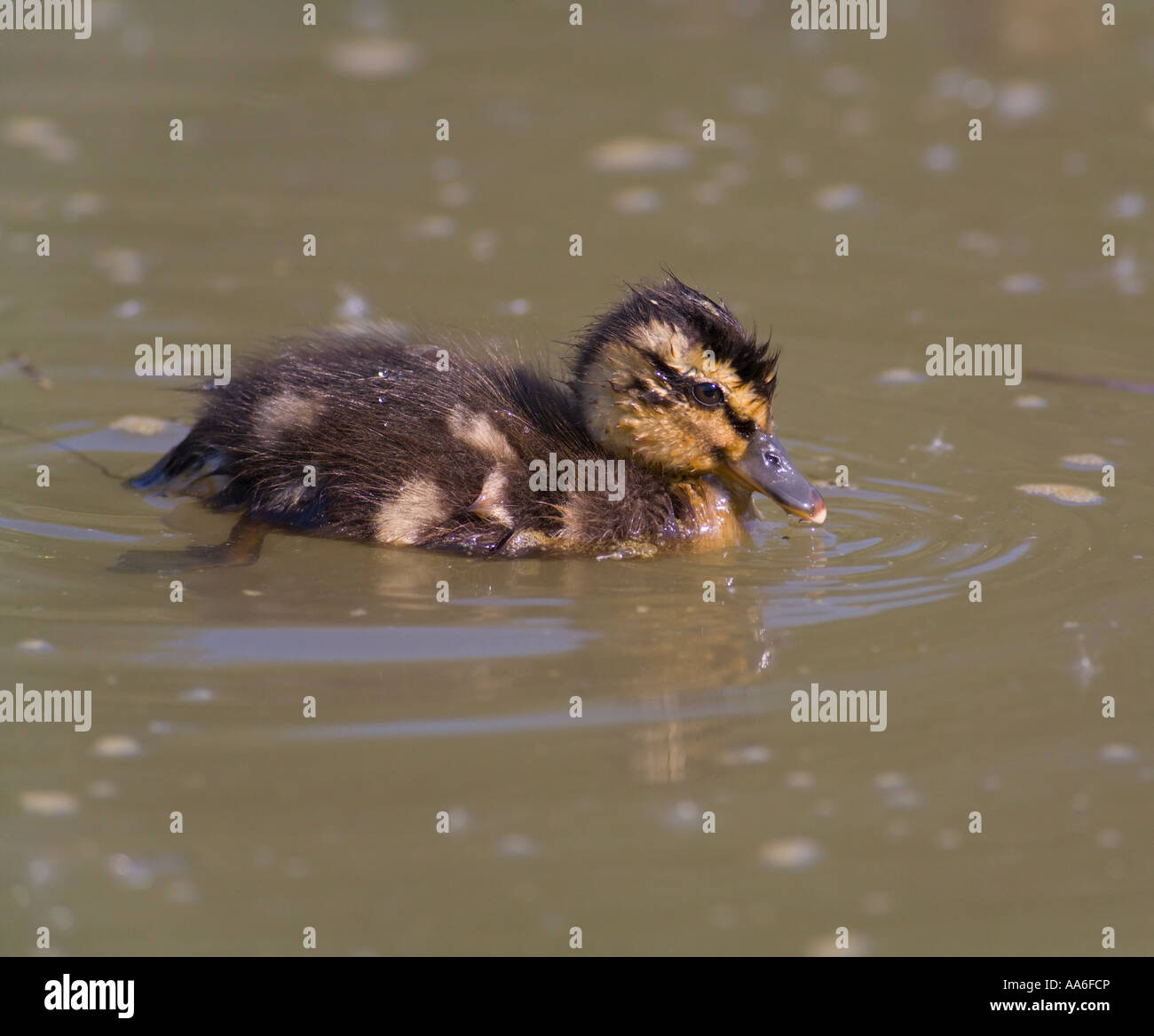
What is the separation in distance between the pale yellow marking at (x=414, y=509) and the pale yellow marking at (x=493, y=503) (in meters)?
0.10

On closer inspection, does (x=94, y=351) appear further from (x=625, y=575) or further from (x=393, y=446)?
(x=625, y=575)

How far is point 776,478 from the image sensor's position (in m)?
4.69

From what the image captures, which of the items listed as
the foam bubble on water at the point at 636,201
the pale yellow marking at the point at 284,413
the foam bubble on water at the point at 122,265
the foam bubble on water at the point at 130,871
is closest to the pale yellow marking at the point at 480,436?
the pale yellow marking at the point at 284,413

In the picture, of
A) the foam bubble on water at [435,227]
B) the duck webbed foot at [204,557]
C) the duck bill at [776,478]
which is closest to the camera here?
the duck webbed foot at [204,557]

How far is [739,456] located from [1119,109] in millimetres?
4890

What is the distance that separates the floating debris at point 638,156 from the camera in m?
8.24

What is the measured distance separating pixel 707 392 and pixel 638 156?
3968 millimetres

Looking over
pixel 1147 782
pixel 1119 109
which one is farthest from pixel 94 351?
pixel 1119 109

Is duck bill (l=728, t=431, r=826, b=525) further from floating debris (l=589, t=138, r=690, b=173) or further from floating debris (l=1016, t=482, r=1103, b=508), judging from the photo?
floating debris (l=589, t=138, r=690, b=173)

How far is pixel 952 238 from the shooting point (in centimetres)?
754

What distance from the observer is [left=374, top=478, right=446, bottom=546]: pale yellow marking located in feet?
15.2

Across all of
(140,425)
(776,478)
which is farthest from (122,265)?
(776,478)

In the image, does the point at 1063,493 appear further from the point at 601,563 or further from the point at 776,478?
the point at 601,563

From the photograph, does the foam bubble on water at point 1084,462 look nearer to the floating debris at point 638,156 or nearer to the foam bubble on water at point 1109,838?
the foam bubble on water at point 1109,838
